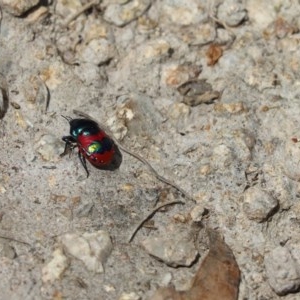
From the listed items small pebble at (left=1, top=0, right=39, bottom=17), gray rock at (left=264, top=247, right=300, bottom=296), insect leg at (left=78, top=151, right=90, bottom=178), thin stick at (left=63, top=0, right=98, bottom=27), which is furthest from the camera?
thin stick at (left=63, top=0, right=98, bottom=27)

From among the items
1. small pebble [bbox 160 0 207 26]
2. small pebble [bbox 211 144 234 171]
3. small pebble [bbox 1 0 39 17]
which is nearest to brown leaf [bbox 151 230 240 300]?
small pebble [bbox 211 144 234 171]

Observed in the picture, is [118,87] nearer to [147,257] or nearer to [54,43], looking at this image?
[54,43]

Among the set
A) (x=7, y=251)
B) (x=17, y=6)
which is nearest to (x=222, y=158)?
(x=7, y=251)

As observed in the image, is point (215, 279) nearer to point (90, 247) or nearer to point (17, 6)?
point (90, 247)

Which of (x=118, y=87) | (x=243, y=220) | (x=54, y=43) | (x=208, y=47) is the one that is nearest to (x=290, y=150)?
(x=243, y=220)

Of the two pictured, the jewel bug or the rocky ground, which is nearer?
the rocky ground

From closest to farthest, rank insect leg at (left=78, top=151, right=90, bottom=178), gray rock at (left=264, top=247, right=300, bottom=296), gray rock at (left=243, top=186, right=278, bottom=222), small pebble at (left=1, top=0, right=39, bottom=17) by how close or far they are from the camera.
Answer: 1. gray rock at (left=264, top=247, right=300, bottom=296)
2. gray rock at (left=243, top=186, right=278, bottom=222)
3. insect leg at (left=78, top=151, right=90, bottom=178)
4. small pebble at (left=1, top=0, right=39, bottom=17)

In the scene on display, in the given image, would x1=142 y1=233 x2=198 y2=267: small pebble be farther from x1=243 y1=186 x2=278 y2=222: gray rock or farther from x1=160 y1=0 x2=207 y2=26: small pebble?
x1=160 y1=0 x2=207 y2=26: small pebble

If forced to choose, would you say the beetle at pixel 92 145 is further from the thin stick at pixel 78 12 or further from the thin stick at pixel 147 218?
the thin stick at pixel 78 12
